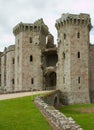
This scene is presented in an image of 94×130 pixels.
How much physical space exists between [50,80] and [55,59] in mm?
4178

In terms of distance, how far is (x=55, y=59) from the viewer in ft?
235

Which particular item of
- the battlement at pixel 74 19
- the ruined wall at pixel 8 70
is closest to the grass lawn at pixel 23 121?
the battlement at pixel 74 19

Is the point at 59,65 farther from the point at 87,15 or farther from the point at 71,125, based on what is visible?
the point at 71,125

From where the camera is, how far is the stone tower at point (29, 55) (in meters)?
67.9

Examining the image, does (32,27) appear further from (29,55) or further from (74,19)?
(74,19)

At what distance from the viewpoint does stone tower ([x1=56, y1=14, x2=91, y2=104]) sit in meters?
62.4

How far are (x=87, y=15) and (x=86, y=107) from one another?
17083 mm

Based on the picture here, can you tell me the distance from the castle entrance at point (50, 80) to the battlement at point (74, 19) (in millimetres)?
10428

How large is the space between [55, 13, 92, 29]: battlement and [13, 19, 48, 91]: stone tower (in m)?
6.03

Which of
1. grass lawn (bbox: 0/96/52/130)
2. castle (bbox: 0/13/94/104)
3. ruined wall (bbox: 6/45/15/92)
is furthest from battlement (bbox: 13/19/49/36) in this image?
grass lawn (bbox: 0/96/52/130)

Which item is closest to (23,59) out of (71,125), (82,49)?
(82,49)

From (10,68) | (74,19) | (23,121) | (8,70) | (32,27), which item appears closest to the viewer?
(23,121)

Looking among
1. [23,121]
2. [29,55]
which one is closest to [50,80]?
[29,55]

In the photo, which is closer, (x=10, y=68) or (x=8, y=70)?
(x=10, y=68)
